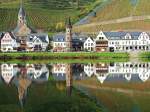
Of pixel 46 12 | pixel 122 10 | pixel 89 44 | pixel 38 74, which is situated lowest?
pixel 38 74

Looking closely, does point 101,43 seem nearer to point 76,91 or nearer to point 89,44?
point 89,44

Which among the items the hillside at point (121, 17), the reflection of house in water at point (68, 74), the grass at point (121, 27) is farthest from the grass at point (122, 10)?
the reflection of house in water at point (68, 74)

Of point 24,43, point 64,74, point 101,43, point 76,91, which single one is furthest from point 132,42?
point 76,91

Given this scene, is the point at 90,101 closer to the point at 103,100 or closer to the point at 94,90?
the point at 103,100

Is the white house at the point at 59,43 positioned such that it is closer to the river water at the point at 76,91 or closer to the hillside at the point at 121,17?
the hillside at the point at 121,17

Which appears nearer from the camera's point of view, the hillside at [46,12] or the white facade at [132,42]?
the white facade at [132,42]

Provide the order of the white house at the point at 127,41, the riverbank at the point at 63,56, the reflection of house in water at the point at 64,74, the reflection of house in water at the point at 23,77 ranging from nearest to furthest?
the reflection of house in water at the point at 23,77, the reflection of house in water at the point at 64,74, the riverbank at the point at 63,56, the white house at the point at 127,41

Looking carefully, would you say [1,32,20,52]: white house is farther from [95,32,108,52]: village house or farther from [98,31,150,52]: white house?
[98,31,150,52]: white house
